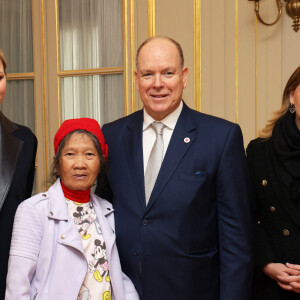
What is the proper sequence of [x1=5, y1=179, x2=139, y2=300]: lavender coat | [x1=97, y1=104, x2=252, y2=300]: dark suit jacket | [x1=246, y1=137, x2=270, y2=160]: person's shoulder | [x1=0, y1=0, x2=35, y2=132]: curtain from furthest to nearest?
[x1=0, y1=0, x2=35, y2=132]: curtain, [x1=246, y1=137, x2=270, y2=160]: person's shoulder, [x1=97, y1=104, x2=252, y2=300]: dark suit jacket, [x1=5, y1=179, x2=139, y2=300]: lavender coat

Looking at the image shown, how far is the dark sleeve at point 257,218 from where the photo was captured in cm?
215

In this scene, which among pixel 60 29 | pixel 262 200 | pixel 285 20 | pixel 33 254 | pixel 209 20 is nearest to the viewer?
pixel 33 254

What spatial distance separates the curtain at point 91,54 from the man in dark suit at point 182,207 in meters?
1.86

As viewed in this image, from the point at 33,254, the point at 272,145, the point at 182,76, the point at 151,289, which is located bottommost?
the point at 151,289

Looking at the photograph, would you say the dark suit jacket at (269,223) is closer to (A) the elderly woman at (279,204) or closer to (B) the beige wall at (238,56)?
(A) the elderly woman at (279,204)

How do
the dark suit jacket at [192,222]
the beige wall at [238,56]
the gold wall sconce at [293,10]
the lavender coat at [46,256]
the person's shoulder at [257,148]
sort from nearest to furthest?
the lavender coat at [46,256]
the dark suit jacket at [192,222]
the person's shoulder at [257,148]
the gold wall sconce at [293,10]
the beige wall at [238,56]

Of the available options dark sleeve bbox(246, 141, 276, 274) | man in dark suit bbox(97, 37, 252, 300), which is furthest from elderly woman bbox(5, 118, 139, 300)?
dark sleeve bbox(246, 141, 276, 274)

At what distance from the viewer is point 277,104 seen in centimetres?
313

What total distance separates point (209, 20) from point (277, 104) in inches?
27.3

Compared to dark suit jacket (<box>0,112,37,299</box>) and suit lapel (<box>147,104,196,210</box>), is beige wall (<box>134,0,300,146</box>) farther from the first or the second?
dark suit jacket (<box>0,112,37,299</box>)

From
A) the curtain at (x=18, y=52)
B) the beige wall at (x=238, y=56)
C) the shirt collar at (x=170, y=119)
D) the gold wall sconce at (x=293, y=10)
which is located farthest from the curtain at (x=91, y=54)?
the shirt collar at (x=170, y=119)

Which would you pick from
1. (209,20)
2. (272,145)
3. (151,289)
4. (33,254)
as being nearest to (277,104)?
(209,20)

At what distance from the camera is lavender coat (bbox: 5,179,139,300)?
6.14 ft

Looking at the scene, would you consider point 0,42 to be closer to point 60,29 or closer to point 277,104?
point 60,29
